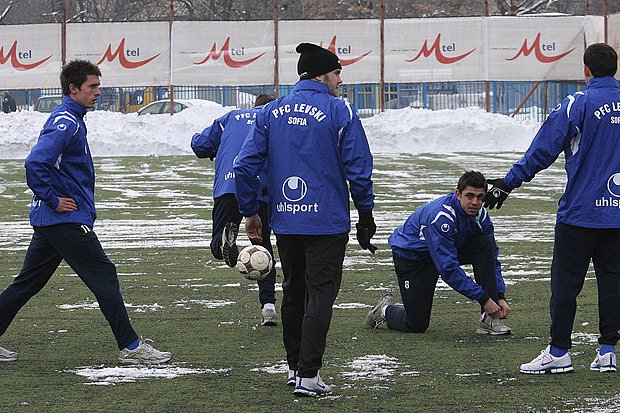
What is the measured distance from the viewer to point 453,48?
3272 centimetres

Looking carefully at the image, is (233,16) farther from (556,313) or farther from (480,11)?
(556,313)

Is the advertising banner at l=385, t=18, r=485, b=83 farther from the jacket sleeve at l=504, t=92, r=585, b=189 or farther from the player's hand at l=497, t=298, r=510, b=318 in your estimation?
the jacket sleeve at l=504, t=92, r=585, b=189

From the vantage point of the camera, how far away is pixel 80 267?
729 centimetres

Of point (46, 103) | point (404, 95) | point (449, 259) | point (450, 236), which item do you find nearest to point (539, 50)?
point (404, 95)

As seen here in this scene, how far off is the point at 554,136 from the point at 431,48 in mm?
26298

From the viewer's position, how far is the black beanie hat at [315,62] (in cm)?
656

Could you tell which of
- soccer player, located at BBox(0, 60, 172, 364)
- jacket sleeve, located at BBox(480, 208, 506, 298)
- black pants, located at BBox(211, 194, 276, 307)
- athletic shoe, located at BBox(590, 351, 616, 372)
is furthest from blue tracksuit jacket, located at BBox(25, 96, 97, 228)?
athletic shoe, located at BBox(590, 351, 616, 372)

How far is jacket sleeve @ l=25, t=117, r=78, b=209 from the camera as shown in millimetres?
7016

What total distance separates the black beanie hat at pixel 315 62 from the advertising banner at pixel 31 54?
26574mm

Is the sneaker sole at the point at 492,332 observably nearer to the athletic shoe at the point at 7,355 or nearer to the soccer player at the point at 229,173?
the soccer player at the point at 229,173

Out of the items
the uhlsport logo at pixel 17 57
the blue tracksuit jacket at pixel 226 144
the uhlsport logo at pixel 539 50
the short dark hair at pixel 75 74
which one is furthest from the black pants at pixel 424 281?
the uhlsport logo at pixel 17 57

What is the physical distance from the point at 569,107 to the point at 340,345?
2.31 m

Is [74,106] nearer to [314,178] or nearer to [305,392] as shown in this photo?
[314,178]

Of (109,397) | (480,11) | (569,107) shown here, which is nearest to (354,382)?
(109,397)
